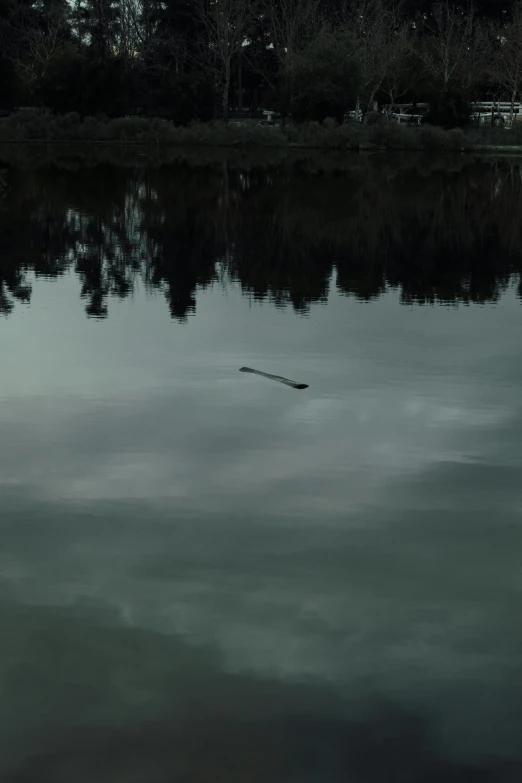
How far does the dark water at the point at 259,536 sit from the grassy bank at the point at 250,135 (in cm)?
5287

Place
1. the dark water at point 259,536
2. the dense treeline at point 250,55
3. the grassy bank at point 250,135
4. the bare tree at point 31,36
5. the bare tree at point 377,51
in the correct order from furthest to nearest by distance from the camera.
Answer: the bare tree at point 31,36 < the bare tree at point 377,51 < the dense treeline at point 250,55 < the grassy bank at point 250,135 < the dark water at point 259,536

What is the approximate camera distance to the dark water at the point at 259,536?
6.29 meters

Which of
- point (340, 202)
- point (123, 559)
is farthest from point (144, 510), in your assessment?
point (340, 202)

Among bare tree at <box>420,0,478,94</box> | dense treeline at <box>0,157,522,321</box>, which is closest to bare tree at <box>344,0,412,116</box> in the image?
bare tree at <box>420,0,478,94</box>

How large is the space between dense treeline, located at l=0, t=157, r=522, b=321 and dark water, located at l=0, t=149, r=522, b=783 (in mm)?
917

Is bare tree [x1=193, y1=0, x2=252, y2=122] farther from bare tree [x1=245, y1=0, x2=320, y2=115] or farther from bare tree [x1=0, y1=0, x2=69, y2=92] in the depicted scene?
bare tree [x1=0, y1=0, x2=69, y2=92]

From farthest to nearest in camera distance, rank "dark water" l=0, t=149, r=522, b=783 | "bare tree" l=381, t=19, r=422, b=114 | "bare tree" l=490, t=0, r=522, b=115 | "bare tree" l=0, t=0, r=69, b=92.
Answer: "bare tree" l=0, t=0, r=69, b=92
"bare tree" l=490, t=0, r=522, b=115
"bare tree" l=381, t=19, r=422, b=114
"dark water" l=0, t=149, r=522, b=783

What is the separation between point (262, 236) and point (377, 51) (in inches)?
→ 2200

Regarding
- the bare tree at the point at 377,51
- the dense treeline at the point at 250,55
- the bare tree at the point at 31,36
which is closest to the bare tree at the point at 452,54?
the dense treeline at the point at 250,55

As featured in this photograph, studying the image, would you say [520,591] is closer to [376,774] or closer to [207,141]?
[376,774]

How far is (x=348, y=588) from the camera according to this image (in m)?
8.03

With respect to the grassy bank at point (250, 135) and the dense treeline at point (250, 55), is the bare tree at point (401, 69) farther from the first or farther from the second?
the grassy bank at point (250, 135)

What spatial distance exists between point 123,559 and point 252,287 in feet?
45.5

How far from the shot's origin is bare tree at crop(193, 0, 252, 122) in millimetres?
84000
